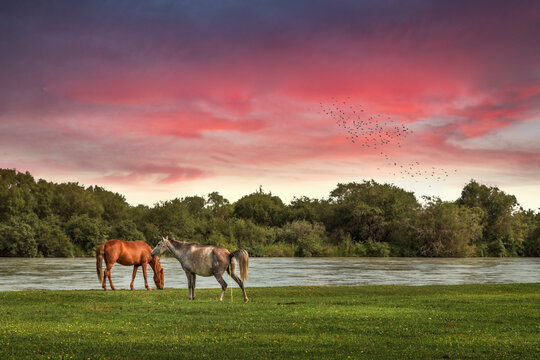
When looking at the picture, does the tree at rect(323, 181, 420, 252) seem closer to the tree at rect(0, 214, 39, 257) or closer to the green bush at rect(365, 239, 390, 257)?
the green bush at rect(365, 239, 390, 257)

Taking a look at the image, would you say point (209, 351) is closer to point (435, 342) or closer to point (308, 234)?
point (435, 342)

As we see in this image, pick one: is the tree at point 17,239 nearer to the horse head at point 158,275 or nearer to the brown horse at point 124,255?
the brown horse at point 124,255

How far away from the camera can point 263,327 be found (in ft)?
44.4

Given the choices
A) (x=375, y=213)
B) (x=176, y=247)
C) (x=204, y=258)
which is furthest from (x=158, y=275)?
(x=375, y=213)

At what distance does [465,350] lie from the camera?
1096cm

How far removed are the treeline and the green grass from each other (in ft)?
164

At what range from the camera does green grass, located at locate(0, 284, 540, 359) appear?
10.7 metres

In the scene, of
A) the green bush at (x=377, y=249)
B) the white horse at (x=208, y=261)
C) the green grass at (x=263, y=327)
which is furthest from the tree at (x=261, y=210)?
the green grass at (x=263, y=327)

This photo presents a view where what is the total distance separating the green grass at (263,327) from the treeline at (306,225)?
5004 centimetres

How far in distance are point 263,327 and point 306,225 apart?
64.3 metres

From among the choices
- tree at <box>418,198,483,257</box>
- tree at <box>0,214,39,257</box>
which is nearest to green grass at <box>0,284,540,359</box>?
tree at <box>0,214,39,257</box>

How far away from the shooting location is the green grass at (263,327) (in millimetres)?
10734

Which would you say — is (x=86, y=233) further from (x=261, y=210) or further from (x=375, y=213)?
(x=261, y=210)

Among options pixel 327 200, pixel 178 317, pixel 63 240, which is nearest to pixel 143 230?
pixel 63 240
